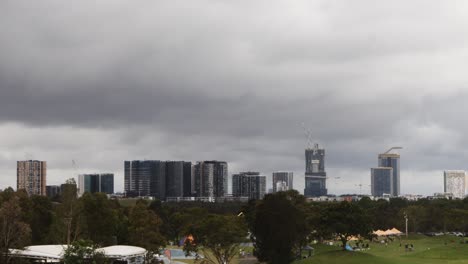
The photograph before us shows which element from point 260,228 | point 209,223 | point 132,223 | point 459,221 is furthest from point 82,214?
point 459,221

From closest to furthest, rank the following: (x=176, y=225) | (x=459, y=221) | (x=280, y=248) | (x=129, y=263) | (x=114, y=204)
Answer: (x=280, y=248)
(x=129, y=263)
(x=114, y=204)
(x=459, y=221)
(x=176, y=225)

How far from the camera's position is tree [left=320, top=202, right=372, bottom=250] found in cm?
10931

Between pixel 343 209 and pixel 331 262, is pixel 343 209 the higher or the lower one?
the higher one

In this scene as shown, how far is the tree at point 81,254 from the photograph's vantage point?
202ft

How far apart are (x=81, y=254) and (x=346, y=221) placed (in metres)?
58.2

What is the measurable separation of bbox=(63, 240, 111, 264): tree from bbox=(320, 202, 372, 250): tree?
53763 millimetres

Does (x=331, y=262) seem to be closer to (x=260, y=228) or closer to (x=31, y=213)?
(x=260, y=228)

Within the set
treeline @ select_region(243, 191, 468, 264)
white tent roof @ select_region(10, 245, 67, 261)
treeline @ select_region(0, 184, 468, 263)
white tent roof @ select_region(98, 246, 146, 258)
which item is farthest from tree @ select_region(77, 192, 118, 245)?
treeline @ select_region(243, 191, 468, 264)

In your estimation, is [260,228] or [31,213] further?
[31,213]

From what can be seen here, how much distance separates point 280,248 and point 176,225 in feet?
241

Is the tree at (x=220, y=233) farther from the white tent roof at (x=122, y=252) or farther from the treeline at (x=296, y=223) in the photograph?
the white tent roof at (x=122, y=252)

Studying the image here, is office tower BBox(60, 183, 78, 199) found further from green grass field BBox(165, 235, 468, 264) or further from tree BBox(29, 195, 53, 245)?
green grass field BBox(165, 235, 468, 264)

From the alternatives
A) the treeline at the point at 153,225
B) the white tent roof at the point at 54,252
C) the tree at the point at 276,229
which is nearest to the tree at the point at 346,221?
the treeline at the point at 153,225

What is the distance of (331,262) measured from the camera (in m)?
99.6
